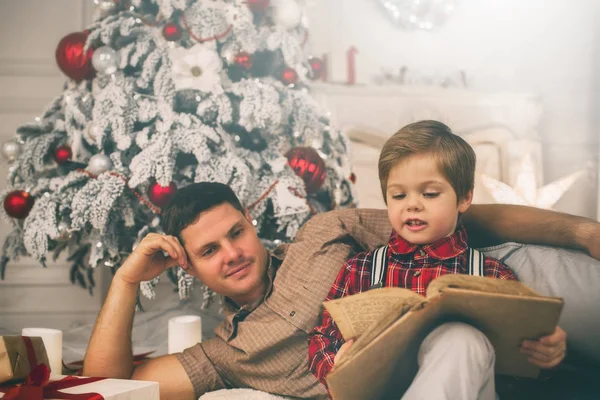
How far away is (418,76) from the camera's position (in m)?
1.70

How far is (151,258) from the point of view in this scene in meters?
1.17

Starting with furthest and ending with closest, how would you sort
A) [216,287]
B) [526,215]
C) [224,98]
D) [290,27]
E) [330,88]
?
[330,88]
[290,27]
[224,98]
[216,287]
[526,215]

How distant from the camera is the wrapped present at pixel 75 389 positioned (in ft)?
3.23

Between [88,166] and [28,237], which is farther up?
[88,166]

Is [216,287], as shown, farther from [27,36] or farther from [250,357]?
[27,36]

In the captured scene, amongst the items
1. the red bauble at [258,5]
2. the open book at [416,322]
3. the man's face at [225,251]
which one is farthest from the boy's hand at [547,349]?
the red bauble at [258,5]

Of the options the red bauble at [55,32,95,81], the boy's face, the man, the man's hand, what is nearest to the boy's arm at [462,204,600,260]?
the man

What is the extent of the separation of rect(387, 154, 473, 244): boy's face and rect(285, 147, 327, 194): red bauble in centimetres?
59

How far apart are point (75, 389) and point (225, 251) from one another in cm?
33

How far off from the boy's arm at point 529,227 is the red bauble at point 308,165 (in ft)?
1.73

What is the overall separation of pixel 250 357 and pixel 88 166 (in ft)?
2.18

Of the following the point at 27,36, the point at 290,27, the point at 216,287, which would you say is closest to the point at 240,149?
the point at 290,27

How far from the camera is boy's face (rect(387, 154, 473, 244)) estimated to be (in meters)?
0.92

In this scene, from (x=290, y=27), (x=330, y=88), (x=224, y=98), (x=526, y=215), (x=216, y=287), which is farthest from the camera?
(x=330, y=88)
